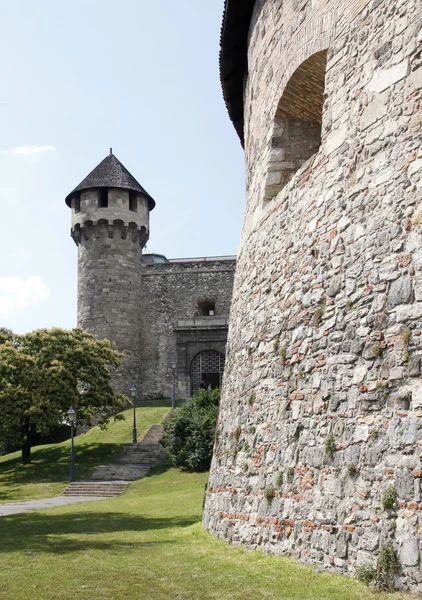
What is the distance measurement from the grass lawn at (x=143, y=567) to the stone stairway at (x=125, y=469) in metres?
8.39

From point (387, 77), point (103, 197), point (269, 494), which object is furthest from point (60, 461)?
point (387, 77)

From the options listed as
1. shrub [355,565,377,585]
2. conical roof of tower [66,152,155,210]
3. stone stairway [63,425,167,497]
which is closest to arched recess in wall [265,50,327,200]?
shrub [355,565,377,585]

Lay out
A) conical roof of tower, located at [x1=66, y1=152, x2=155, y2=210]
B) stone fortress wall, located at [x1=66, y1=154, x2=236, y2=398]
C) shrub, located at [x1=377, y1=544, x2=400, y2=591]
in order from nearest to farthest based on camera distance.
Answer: shrub, located at [x1=377, y1=544, x2=400, y2=591] < stone fortress wall, located at [x1=66, y1=154, x2=236, y2=398] < conical roof of tower, located at [x1=66, y1=152, x2=155, y2=210]

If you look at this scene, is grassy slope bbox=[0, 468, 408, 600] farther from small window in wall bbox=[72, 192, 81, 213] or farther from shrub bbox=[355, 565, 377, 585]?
small window in wall bbox=[72, 192, 81, 213]

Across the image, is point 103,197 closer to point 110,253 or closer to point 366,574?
point 110,253

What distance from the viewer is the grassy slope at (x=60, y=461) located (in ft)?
69.1

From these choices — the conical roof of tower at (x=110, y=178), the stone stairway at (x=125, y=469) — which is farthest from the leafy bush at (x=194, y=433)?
the conical roof of tower at (x=110, y=178)

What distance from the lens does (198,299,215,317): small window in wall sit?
40.1m

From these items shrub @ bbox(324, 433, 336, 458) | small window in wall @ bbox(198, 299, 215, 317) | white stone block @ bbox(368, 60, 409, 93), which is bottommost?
shrub @ bbox(324, 433, 336, 458)

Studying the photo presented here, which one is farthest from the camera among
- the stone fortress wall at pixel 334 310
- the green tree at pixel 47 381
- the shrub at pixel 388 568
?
the green tree at pixel 47 381

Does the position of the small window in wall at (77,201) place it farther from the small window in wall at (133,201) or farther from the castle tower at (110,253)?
the small window in wall at (133,201)

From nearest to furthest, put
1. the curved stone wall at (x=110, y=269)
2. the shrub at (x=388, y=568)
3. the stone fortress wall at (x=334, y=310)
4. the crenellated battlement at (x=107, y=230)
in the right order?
the shrub at (x=388, y=568)
the stone fortress wall at (x=334, y=310)
the curved stone wall at (x=110, y=269)
the crenellated battlement at (x=107, y=230)

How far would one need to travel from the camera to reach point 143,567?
21.2ft

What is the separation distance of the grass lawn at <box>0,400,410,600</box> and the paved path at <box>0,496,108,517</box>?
11.6ft
